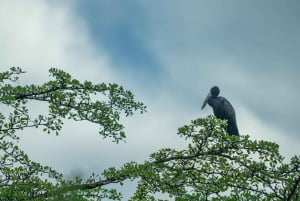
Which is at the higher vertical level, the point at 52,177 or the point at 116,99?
the point at 116,99

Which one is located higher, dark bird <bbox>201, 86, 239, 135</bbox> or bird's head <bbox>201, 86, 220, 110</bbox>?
bird's head <bbox>201, 86, 220, 110</bbox>

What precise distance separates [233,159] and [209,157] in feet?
1.63

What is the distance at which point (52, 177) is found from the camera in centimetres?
1192

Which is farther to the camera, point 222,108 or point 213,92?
point 213,92

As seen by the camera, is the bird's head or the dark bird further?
the bird's head

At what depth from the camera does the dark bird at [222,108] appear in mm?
19453

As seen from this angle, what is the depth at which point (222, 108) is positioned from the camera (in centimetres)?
2019

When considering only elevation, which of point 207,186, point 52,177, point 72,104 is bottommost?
point 207,186

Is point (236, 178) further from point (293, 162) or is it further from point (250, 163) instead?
point (293, 162)

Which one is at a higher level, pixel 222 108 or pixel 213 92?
pixel 213 92

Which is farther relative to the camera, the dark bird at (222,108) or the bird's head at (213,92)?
the bird's head at (213,92)

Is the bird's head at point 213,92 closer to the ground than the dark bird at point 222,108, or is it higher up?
higher up

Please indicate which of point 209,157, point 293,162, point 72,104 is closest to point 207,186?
point 209,157

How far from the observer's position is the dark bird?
19.5 m
